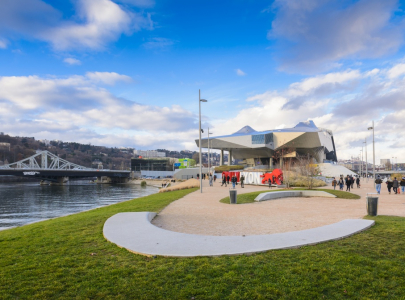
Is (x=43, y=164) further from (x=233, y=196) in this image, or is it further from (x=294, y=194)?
(x=233, y=196)

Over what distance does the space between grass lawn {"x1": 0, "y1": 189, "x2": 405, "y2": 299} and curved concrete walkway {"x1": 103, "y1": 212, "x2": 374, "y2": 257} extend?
28 cm

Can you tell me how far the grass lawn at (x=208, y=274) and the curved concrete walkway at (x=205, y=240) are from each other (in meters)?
0.28

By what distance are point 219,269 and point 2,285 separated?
3494 millimetres

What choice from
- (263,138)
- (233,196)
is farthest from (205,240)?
(263,138)

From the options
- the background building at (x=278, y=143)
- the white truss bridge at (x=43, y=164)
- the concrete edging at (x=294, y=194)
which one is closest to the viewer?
the concrete edging at (x=294, y=194)

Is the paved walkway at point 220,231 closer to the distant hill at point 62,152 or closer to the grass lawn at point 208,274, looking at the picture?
the grass lawn at point 208,274

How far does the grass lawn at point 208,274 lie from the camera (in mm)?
4086

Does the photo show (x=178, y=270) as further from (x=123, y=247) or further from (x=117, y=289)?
(x=123, y=247)

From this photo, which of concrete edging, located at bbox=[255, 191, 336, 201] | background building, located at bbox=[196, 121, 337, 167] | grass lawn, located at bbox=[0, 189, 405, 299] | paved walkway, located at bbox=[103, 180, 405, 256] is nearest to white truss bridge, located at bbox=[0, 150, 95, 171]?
background building, located at bbox=[196, 121, 337, 167]

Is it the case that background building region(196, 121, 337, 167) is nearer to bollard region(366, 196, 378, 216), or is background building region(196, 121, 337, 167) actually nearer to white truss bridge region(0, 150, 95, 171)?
white truss bridge region(0, 150, 95, 171)

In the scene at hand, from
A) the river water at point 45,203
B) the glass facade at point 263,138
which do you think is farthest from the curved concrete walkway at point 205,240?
the glass facade at point 263,138

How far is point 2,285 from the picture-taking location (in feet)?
14.3

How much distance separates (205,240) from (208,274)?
86.9 inches

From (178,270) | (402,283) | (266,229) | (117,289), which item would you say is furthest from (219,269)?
(266,229)
